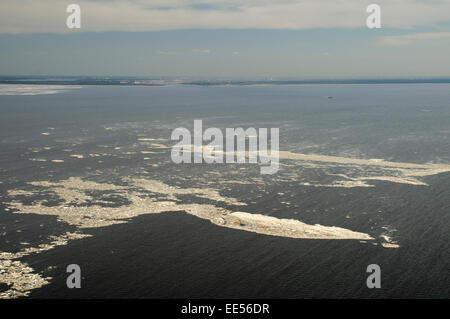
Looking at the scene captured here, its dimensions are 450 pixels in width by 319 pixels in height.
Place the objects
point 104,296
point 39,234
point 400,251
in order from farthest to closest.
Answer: point 39,234
point 400,251
point 104,296

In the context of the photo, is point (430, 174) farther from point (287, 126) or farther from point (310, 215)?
point (287, 126)

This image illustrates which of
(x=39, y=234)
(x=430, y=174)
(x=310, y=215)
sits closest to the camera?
(x=39, y=234)

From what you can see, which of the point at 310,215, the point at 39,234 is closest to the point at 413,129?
the point at 310,215

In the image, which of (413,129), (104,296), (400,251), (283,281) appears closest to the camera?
(104,296)
